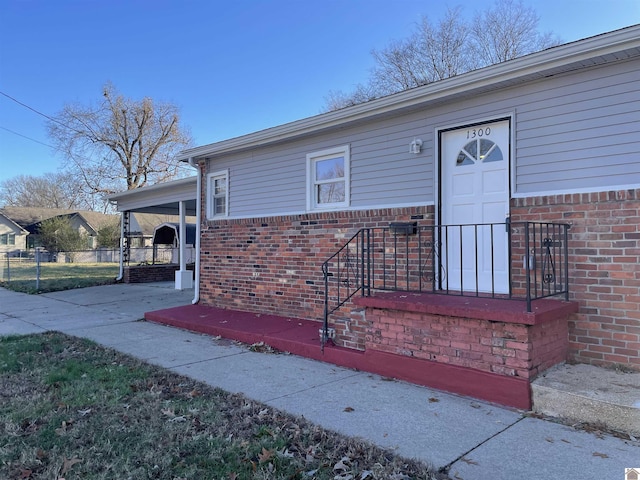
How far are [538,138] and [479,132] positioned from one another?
0.74 m

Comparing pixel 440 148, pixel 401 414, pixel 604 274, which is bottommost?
pixel 401 414

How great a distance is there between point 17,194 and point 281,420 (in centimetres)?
6463

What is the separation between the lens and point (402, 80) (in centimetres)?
2264

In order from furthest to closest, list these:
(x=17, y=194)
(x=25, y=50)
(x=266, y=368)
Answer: (x=17, y=194), (x=25, y=50), (x=266, y=368)

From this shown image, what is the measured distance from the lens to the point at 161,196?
43.8 feet

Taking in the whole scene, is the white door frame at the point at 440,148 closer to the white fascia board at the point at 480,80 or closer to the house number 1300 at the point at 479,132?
the house number 1300 at the point at 479,132

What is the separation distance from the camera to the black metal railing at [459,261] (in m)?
4.52

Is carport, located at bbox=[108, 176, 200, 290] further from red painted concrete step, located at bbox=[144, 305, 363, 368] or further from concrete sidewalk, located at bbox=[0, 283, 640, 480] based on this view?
concrete sidewalk, located at bbox=[0, 283, 640, 480]

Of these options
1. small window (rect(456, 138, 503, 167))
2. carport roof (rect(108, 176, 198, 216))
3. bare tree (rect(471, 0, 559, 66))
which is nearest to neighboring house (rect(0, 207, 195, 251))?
carport roof (rect(108, 176, 198, 216))

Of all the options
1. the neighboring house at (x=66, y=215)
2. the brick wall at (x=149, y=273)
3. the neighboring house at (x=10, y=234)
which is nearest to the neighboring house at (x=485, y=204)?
the brick wall at (x=149, y=273)

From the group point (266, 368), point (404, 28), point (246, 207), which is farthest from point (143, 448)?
point (404, 28)

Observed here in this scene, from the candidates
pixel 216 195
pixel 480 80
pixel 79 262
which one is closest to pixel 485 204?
pixel 480 80

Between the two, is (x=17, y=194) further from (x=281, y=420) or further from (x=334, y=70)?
(x=281, y=420)

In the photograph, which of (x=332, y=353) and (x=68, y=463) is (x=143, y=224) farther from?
(x=68, y=463)
